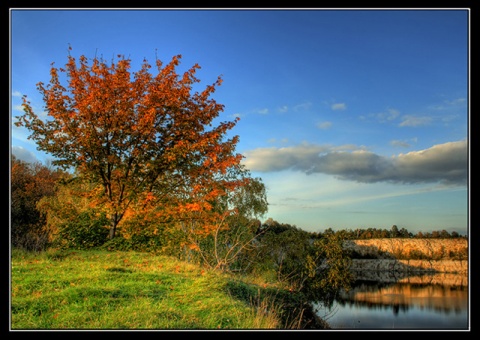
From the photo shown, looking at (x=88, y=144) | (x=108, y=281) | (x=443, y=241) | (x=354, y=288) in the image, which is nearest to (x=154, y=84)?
(x=88, y=144)

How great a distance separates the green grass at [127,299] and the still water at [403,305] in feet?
17.9

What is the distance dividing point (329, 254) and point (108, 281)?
12.3 meters

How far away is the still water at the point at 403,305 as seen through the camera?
15.5m

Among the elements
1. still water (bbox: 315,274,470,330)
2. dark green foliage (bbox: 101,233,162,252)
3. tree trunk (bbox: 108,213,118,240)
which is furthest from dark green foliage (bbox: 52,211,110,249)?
still water (bbox: 315,274,470,330)

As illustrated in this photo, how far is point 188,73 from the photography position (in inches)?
635

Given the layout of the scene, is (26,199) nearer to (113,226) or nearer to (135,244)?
(113,226)

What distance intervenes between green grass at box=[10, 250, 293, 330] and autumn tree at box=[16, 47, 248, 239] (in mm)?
4262

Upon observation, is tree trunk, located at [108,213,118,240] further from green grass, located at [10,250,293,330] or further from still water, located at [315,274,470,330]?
still water, located at [315,274,470,330]

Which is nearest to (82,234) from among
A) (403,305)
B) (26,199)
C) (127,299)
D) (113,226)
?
(113,226)

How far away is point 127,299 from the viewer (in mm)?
7492

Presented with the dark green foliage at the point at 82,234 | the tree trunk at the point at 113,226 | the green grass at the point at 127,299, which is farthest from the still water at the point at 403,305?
the dark green foliage at the point at 82,234

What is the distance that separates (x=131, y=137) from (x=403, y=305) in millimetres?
16249

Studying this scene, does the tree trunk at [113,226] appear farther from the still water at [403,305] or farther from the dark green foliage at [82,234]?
the still water at [403,305]
